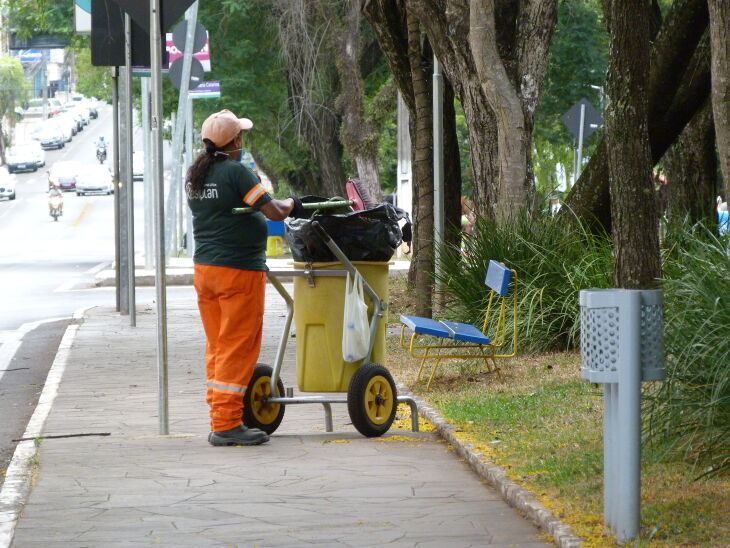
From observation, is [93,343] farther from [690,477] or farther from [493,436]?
A: [690,477]

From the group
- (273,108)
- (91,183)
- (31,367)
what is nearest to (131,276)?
(31,367)

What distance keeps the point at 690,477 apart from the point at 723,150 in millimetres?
1888

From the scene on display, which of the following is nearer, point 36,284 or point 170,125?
point 36,284

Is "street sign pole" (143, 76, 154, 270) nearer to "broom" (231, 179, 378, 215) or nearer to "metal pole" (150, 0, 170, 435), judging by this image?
"broom" (231, 179, 378, 215)

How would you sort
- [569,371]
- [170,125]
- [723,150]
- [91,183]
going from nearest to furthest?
[723,150]
[569,371]
[170,125]
[91,183]

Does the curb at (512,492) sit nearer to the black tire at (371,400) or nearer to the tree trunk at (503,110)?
the black tire at (371,400)

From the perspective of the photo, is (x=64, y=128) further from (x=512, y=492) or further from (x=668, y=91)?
(x=512, y=492)

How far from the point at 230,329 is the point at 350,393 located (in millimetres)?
817

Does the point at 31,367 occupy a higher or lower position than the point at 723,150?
lower

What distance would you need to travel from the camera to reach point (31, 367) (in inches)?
521

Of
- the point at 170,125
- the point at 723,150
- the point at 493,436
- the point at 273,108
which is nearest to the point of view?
the point at 723,150

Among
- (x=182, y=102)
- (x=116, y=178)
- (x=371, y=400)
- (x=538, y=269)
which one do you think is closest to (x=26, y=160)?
(x=182, y=102)

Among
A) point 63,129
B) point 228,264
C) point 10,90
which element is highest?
point 10,90

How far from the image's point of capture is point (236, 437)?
8062 mm
